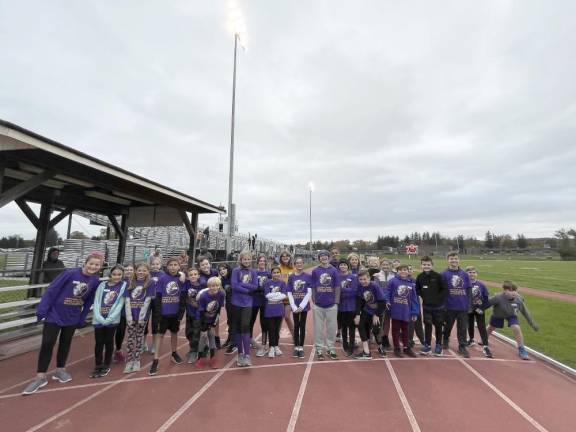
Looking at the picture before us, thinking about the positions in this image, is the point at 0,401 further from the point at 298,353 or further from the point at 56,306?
the point at 298,353

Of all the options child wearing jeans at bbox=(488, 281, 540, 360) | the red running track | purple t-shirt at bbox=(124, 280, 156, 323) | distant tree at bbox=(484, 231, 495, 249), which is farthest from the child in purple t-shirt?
distant tree at bbox=(484, 231, 495, 249)

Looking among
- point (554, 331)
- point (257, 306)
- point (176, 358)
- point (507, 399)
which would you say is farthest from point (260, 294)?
point (554, 331)

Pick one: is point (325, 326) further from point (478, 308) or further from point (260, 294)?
point (478, 308)

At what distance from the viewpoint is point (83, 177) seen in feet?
20.4

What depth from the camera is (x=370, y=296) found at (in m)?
5.51

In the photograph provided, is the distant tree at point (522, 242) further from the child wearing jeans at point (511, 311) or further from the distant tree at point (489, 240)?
the child wearing jeans at point (511, 311)

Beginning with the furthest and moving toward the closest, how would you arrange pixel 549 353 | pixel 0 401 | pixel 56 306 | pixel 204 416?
pixel 549 353
pixel 56 306
pixel 0 401
pixel 204 416

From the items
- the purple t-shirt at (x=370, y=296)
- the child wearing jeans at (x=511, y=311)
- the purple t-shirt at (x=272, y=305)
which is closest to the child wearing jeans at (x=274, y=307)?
the purple t-shirt at (x=272, y=305)

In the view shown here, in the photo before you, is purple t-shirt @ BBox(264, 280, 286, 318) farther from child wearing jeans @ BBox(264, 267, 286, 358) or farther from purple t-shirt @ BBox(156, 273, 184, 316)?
purple t-shirt @ BBox(156, 273, 184, 316)

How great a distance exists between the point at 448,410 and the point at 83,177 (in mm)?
7481

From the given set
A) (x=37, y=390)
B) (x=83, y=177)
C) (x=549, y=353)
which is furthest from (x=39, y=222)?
(x=549, y=353)

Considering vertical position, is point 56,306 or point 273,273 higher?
point 273,273

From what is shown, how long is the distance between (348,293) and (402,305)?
0.99m

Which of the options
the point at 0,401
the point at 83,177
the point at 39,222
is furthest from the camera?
the point at 39,222
